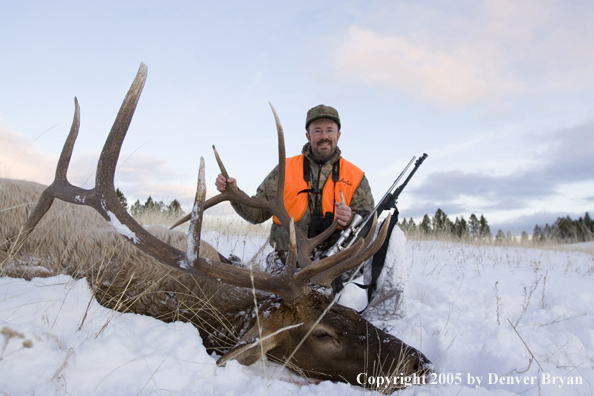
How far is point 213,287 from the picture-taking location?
10.5 ft

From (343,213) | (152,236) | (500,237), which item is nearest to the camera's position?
(152,236)

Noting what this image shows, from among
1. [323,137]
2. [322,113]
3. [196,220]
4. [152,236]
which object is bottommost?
[152,236]

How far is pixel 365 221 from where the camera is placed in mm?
4453

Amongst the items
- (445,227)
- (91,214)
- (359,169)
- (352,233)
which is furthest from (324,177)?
(445,227)

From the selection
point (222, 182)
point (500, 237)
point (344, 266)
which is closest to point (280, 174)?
point (222, 182)

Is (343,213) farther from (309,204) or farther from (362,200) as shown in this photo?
(362,200)

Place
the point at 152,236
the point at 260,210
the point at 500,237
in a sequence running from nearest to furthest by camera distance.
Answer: the point at 152,236, the point at 260,210, the point at 500,237

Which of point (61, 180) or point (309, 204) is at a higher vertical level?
point (309, 204)

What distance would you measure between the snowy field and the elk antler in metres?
0.48

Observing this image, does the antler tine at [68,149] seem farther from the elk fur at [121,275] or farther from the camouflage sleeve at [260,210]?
the camouflage sleeve at [260,210]

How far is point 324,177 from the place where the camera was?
5.02 metres

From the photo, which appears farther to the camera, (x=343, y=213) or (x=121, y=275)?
(x=343, y=213)

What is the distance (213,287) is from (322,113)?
2.88 metres

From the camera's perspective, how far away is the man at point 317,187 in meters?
4.80
